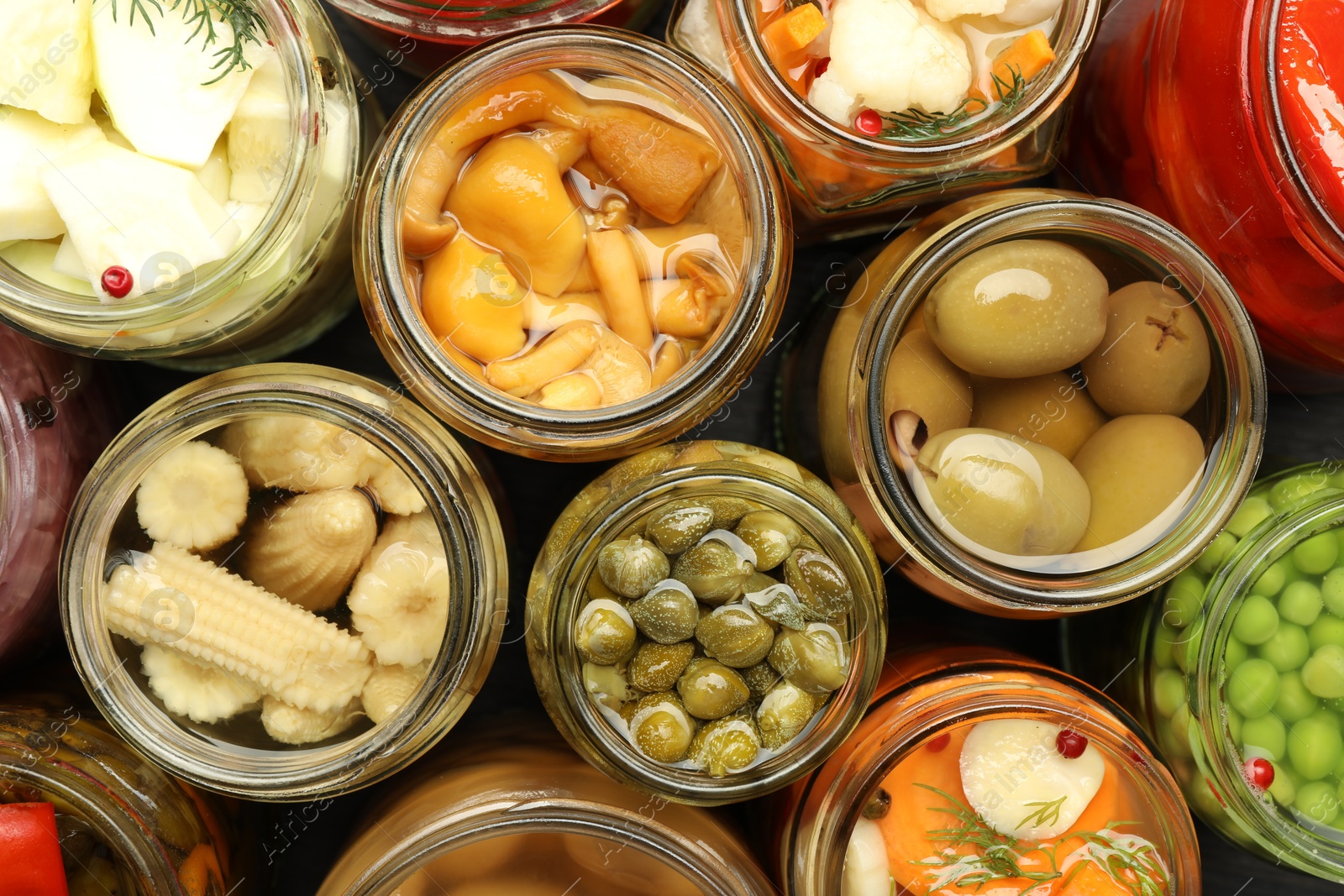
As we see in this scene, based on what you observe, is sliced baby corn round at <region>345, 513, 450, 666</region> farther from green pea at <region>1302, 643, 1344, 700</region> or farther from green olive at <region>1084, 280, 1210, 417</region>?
green pea at <region>1302, 643, 1344, 700</region>

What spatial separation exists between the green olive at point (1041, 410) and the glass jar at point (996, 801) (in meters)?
0.21

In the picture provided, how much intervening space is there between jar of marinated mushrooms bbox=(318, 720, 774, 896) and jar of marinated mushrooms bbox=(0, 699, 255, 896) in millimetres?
127

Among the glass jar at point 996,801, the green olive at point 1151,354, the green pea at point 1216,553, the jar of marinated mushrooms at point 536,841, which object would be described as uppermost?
the green olive at point 1151,354

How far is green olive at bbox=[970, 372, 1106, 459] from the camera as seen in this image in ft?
2.49

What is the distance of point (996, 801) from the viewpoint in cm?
78

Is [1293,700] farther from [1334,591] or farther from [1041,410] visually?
[1041,410]

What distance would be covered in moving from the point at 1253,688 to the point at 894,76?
0.59 m

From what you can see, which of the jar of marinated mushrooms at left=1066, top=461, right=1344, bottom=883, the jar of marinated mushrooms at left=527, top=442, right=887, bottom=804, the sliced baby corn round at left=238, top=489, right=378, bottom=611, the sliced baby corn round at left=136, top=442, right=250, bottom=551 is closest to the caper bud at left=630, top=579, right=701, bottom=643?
the jar of marinated mushrooms at left=527, top=442, right=887, bottom=804

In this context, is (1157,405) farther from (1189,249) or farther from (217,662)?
(217,662)

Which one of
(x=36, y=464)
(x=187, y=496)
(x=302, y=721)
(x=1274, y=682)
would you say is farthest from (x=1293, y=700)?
(x=36, y=464)

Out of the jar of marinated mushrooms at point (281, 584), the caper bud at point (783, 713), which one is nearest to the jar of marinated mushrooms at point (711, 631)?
the caper bud at point (783, 713)

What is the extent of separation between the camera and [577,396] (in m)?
0.73

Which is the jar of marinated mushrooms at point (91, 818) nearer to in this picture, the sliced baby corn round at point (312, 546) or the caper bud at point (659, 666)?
the sliced baby corn round at point (312, 546)

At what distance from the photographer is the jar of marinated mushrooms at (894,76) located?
0.73 metres
